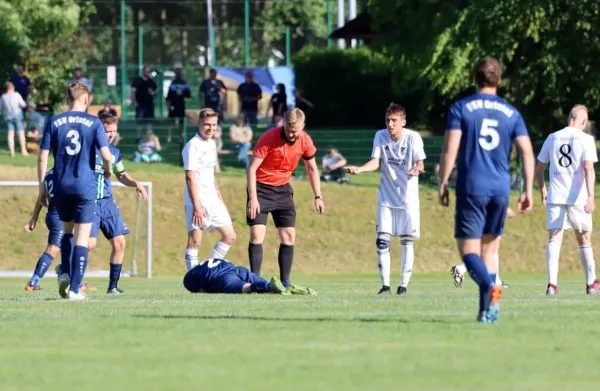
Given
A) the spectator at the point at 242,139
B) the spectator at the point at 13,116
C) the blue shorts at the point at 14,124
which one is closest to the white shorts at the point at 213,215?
the spectator at the point at 242,139

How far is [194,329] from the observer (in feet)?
36.4

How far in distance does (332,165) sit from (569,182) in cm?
1803

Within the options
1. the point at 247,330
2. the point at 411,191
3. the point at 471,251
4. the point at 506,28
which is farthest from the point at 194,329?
the point at 506,28

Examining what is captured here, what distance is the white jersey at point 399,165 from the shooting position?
16.7 meters

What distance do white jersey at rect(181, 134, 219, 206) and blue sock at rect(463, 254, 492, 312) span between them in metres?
6.69

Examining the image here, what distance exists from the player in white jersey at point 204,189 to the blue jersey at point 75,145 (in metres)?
3.32

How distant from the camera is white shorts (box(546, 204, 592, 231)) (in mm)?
16469

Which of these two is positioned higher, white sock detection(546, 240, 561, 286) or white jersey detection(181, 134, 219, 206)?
white jersey detection(181, 134, 219, 206)

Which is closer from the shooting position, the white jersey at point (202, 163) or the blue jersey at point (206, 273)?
the blue jersey at point (206, 273)

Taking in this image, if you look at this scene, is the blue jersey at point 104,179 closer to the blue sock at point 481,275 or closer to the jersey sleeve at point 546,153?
the jersey sleeve at point 546,153

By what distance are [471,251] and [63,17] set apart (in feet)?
135

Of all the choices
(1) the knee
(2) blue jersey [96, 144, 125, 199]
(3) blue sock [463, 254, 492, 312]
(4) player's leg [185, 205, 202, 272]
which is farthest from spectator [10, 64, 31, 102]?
(3) blue sock [463, 254, 492, 312]

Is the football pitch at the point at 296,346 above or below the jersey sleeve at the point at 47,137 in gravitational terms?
below

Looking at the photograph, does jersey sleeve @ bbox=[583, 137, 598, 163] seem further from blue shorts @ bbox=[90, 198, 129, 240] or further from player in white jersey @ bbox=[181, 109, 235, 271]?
blue shorts @ bbox=[90, 198, 129, 240]
